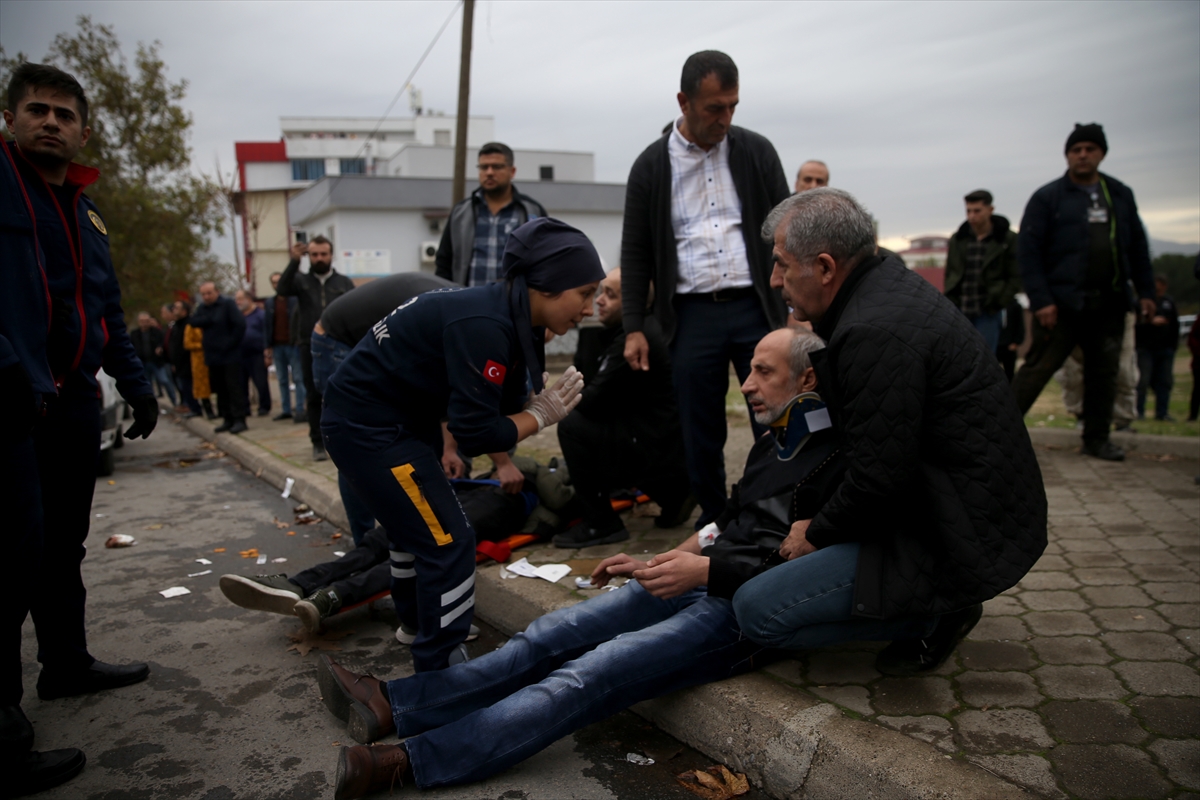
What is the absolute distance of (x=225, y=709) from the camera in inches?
121

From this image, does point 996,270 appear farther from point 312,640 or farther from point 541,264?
point 312,640

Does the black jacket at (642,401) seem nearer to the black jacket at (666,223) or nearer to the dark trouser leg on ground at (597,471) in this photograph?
the dark trouser leg on ground at (597,471)

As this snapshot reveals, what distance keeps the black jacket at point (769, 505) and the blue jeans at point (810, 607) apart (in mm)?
128

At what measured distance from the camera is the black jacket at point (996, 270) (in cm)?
732

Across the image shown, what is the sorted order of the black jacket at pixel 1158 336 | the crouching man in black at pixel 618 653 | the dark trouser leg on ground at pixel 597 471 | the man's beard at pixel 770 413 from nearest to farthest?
the crouching man in black at pixel 618 653, the man's beard at pixel 770 413, the dark trouser leg on ground at pixel 597 471, the black jacket at pixel 1158 336

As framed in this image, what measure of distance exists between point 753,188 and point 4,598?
11.3 ft

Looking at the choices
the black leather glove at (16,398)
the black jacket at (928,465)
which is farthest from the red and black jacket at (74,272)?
the black jacket at (928,465)

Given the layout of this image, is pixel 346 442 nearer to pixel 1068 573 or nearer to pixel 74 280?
pixel 74 280

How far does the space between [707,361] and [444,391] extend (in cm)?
155

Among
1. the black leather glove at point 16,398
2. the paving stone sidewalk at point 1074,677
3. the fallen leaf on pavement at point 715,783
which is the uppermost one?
the black leather glove at point 16,398

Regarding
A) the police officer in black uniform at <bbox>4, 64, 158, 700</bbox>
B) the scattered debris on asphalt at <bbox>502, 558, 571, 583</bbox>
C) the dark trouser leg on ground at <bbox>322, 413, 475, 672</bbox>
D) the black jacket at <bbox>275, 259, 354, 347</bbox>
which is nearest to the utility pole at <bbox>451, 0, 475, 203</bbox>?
the black jacket at <bbox>275, 259, 354, 347</bbox>

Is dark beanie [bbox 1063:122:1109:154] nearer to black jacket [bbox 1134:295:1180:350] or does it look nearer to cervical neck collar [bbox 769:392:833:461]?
cervical neck collar [bbox 769:392:833:461]

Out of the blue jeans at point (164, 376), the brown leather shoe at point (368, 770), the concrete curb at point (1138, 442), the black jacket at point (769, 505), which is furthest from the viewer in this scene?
the blue jeans at point (164, 376)

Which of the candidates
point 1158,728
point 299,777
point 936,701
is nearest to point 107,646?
point 299,777
